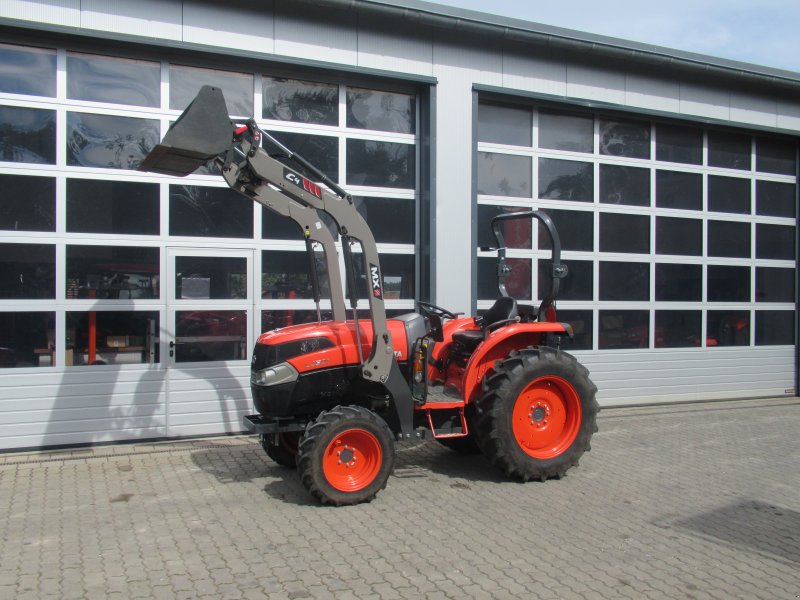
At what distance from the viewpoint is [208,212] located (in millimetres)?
7828

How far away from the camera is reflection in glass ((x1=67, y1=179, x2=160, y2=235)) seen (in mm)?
7305

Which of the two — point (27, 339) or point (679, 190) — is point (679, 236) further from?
point (27, 339)

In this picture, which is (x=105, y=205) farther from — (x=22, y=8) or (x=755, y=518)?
(x=755, y=518)

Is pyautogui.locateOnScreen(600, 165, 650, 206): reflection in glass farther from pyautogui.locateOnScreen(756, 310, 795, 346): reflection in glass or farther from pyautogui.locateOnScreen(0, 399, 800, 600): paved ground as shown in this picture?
pyautogui.locateOnScreen(0, 399, 800, 600): paved ground

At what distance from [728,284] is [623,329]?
2209 millimetres

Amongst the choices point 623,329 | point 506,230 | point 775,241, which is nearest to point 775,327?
point 775,241

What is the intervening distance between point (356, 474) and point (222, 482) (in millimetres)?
1376

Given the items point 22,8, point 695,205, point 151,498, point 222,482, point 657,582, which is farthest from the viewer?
point 695,205

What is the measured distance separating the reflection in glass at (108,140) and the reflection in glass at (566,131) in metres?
5.07

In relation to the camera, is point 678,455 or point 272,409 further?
point 678,455

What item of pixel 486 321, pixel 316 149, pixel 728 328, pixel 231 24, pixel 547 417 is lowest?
pixel 547 417

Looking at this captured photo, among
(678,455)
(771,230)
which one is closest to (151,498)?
(678,455)

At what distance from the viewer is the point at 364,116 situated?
8539 mm

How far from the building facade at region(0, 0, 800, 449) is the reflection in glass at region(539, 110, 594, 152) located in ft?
0.12
